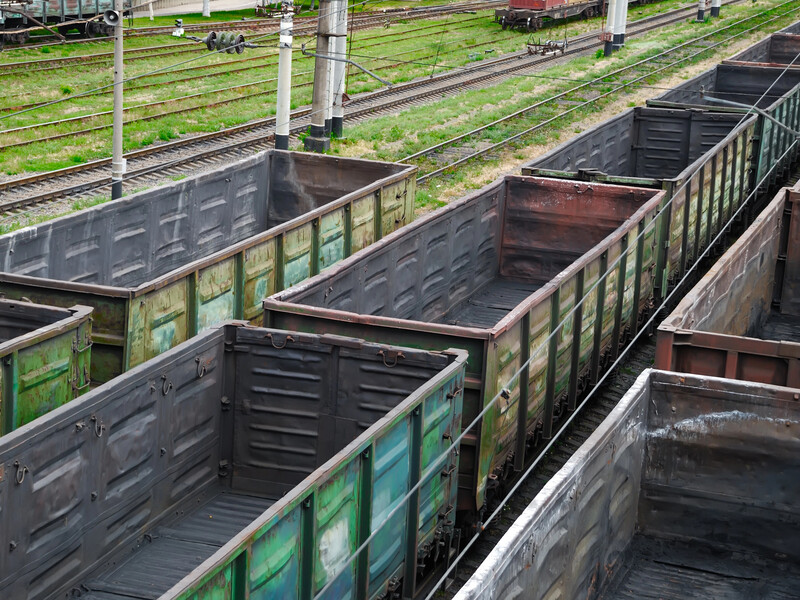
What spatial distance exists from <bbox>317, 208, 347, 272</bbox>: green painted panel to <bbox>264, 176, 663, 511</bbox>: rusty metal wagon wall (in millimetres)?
1407

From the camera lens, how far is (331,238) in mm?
13586

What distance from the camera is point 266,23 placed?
46312 millimetres

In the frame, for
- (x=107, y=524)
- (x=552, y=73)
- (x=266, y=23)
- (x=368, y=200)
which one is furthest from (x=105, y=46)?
(x=107, y=524)

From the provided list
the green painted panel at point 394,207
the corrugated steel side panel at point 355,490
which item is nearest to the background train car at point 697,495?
the corrugated steel side panel at point 355,490

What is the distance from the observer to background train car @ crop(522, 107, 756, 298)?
50.5 feet

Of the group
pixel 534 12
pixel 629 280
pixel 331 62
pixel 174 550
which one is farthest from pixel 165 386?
pixel 534 12

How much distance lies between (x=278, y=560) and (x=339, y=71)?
20480 mm

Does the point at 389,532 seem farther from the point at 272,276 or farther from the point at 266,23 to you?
the point at 266,23

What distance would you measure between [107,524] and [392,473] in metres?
2.07

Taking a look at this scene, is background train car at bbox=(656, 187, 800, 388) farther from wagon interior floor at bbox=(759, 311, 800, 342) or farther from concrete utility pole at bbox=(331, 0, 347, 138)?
concrete utility pole at bbox=(331, 0, 347, 138)

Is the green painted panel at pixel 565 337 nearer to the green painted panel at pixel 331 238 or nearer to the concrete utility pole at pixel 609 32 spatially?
the green painted panel at pixel 331 238

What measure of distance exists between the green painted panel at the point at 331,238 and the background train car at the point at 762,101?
24.2 ft

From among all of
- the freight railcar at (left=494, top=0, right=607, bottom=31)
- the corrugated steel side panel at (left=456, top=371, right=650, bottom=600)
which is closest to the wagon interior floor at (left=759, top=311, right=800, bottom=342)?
the corrugated steel side panel at (left=456, top=371, right=650, bottom=600)

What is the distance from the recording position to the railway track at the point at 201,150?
67.6ft
